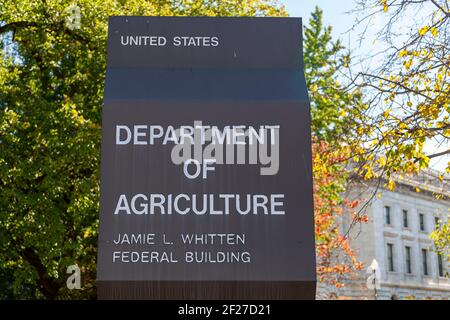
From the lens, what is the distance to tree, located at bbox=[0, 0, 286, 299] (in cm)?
1919

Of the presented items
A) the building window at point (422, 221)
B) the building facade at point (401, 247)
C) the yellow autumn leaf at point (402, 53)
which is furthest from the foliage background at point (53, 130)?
the building window at point (422, 221)

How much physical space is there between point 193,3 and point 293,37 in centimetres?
1567

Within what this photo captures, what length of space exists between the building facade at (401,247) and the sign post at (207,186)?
49.6m

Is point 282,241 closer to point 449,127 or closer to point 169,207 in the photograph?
point 169,207

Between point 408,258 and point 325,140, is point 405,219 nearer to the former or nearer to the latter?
point 408,258

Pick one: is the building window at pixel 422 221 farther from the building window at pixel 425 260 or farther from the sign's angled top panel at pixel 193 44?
the sign's angled top panel at pixel 193 44

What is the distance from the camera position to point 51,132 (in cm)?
1961

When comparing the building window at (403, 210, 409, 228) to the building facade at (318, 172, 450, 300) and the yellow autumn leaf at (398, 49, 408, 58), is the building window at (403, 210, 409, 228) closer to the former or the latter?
the building facade at (318, 172, 450, 300)

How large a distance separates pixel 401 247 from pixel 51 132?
46821mm

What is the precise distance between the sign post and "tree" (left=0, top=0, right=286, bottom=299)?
12319 millimetres

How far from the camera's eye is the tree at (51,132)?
63.0 ft

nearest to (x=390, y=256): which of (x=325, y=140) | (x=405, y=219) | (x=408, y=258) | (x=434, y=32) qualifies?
(x=408, y=258)
